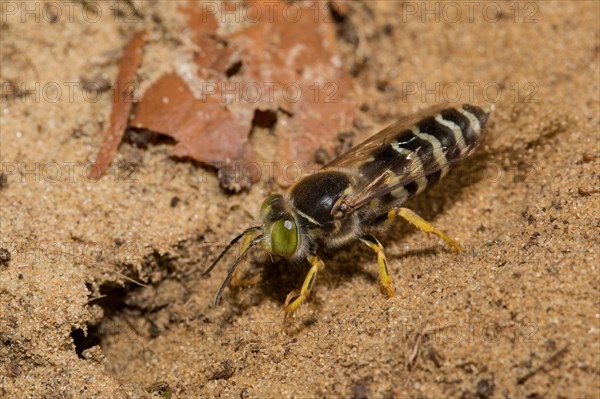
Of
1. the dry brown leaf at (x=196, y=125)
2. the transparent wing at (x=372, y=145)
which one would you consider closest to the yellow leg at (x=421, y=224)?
the transparent wing at (x=372, y=145)

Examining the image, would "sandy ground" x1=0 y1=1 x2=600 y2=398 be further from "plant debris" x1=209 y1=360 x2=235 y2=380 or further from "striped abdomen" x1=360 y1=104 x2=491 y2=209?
"striped abdomen" x1=360 y1=104 x2=491 y2=209

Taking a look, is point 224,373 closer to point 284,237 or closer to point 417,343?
point 284,237

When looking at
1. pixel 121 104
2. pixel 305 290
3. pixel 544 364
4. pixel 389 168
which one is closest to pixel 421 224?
pixel 389 168

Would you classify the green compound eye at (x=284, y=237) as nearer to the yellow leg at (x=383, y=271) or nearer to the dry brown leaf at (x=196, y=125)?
the yellow leg at (x=383, y=271)

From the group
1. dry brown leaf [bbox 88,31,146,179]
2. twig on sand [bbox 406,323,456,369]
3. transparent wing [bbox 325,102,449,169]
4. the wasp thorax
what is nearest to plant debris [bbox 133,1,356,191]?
dry brown leaf [bbox 88,31,146,179]

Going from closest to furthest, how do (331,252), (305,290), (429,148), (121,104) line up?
(305,290) → (429,148) → (331,252) → (121,104)

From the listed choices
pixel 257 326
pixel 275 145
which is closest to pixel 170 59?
pixel 275 145

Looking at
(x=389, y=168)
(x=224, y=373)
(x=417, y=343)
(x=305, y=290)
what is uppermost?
(x=389, y=168)
